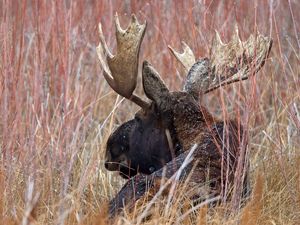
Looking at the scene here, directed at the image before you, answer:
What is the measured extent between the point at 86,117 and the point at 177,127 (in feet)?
2.29

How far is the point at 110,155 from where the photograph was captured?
174 inches

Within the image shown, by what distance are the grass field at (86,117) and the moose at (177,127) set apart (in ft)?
0.41

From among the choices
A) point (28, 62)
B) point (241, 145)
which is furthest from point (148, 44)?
point (241, 145)

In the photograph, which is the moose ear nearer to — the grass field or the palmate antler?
the palmate antler

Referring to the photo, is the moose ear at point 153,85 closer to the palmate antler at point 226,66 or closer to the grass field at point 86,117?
the palmate antler at point 226,66

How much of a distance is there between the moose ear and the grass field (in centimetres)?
30

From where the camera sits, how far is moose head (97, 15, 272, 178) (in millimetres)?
4160

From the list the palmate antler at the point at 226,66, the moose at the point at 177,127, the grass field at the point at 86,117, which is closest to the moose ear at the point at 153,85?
the moose at the point at 177,127

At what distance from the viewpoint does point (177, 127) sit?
4.27m

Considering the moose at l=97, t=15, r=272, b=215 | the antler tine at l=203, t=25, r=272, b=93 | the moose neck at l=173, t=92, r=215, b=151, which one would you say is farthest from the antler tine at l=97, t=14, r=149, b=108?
the antler tine at l=203, t=25, r=272, b=93

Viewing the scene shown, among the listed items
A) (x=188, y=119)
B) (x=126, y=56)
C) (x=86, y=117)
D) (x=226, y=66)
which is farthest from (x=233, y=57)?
(x=86, y=117)

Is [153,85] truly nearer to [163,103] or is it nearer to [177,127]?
A: [163,103]

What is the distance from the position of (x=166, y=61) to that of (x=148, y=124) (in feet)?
5.39

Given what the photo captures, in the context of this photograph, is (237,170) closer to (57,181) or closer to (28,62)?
(57,181)
